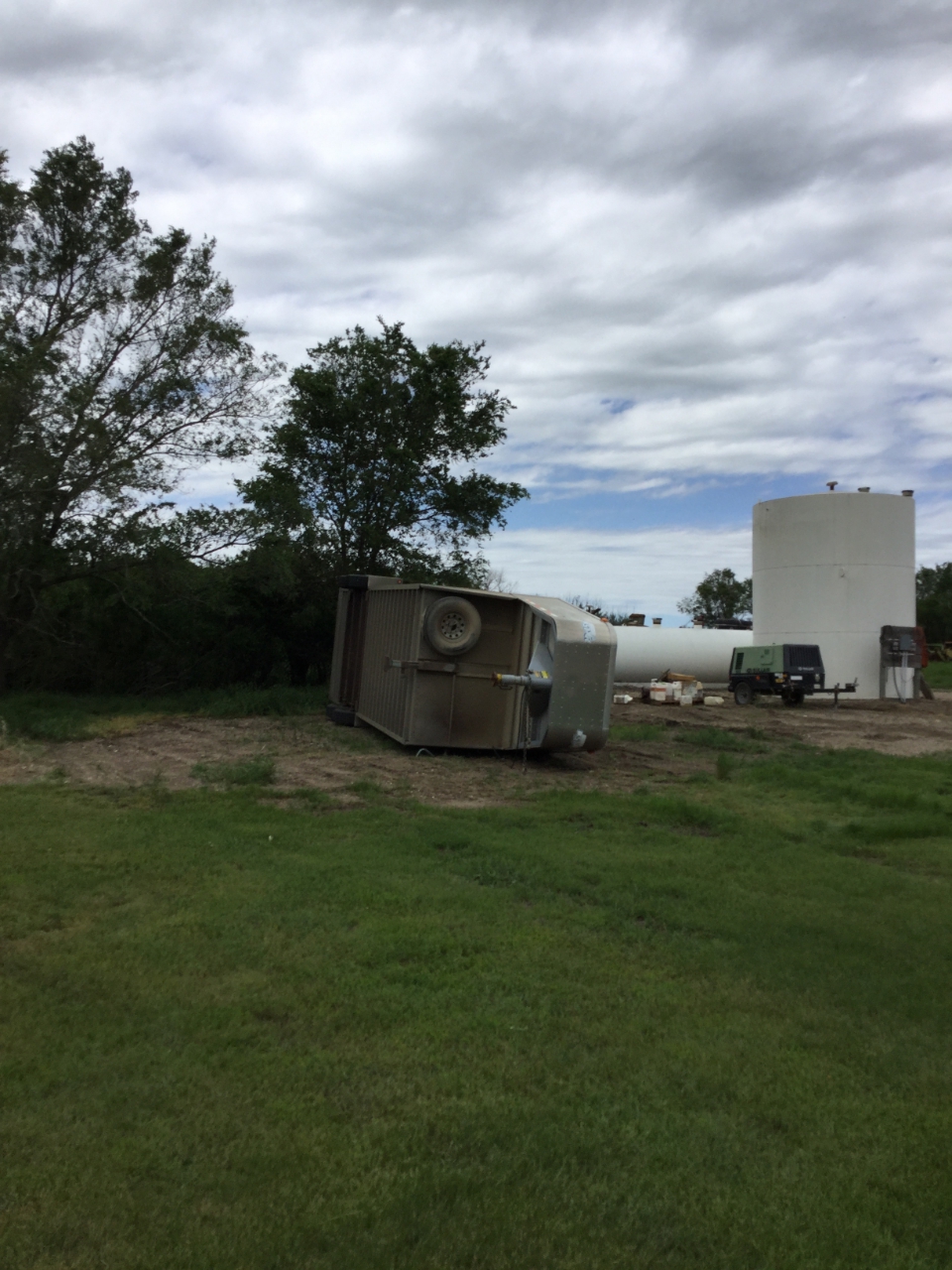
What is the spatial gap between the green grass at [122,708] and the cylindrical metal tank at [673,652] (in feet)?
52.2

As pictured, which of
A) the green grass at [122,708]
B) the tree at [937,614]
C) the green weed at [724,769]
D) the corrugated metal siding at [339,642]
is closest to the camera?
the green weed at [724,769]

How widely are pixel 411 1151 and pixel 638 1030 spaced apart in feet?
4.99

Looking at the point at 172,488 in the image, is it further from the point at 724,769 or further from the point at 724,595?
the point at 724,595

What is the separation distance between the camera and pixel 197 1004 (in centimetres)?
493

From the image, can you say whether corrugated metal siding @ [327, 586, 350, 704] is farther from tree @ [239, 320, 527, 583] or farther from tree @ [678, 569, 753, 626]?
tree @ [678, 569, 753, 626]

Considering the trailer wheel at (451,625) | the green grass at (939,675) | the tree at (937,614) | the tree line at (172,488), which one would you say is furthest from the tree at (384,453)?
the tree at (937,614)

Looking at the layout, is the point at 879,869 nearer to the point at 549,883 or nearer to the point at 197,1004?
the point at 549,883

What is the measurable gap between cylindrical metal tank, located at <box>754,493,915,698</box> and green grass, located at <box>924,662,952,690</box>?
11.3 m

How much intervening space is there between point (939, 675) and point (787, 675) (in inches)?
855

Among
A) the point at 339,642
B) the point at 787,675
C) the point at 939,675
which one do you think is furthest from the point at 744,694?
the point at 939,675

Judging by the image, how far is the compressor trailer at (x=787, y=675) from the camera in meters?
29.1

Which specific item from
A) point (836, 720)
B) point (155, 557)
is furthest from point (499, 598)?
point (836, 720)

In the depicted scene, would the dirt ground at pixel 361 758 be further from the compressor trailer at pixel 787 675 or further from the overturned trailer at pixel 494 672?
the compressor trailer at pixel 787 675

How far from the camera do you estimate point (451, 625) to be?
1488cm
